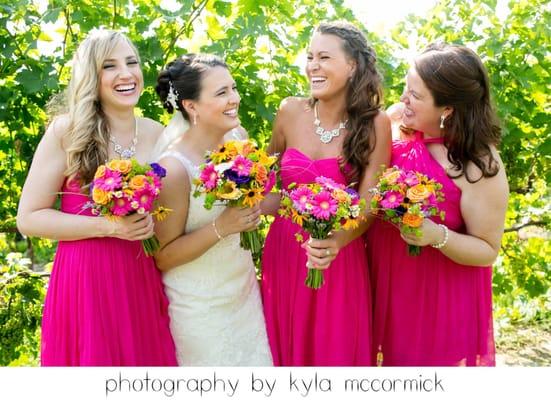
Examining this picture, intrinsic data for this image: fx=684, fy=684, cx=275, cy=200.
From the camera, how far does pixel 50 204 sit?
381cm

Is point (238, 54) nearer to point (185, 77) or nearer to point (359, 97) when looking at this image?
point (185, 77)

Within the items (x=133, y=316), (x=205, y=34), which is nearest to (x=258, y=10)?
(x=205, y=34)

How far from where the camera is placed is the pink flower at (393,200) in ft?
11.3

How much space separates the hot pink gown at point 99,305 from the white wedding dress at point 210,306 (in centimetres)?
15

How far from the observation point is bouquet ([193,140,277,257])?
3.44m

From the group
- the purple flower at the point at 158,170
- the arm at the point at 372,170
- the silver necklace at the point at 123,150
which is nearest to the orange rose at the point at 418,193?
the arm at the point at 372,170

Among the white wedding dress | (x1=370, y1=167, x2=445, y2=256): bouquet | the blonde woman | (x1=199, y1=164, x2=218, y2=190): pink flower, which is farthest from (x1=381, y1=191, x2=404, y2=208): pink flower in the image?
the blonde woman

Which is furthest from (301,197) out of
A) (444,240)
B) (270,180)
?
(444,240)

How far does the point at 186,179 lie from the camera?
151 inches

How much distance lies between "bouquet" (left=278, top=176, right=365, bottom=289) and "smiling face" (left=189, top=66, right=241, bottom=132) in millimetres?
674

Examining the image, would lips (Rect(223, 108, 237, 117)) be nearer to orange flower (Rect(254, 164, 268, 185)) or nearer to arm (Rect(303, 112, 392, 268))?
orange flower (Rect(254, 164, 268, 185))

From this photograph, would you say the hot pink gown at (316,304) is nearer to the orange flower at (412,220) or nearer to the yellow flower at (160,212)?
the orange flower at (412,220)

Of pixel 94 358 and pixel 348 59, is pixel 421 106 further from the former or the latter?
pixel 94 358
